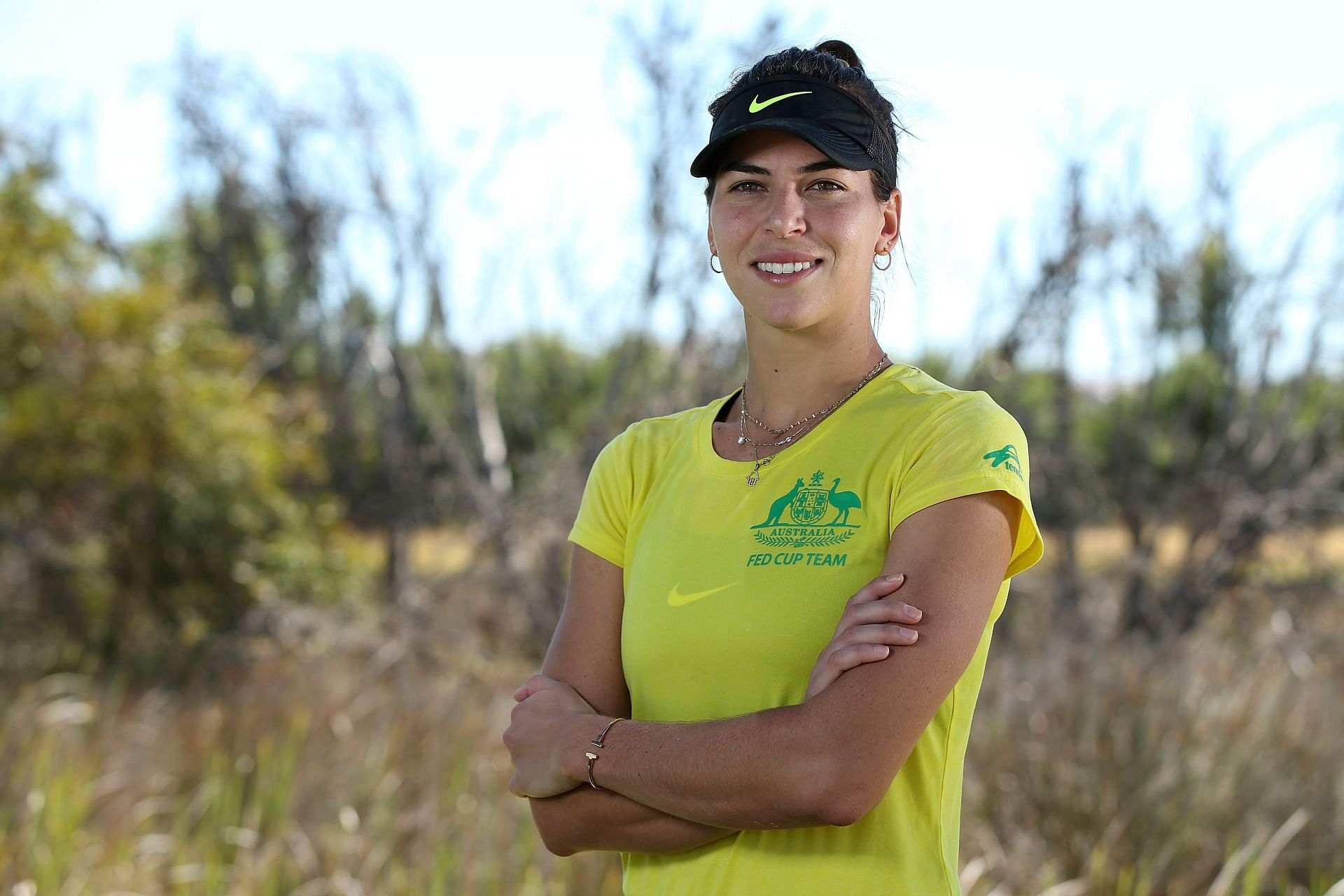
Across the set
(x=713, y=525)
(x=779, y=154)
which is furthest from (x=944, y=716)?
(x=779, y=154)

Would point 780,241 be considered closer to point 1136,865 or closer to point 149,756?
point 1136,865

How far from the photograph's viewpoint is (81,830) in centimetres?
461

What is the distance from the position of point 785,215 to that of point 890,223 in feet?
0.84

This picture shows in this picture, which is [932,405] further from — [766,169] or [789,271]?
[766,169]

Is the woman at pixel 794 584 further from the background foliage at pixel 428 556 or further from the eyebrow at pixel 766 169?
the background foliage at pixel 428 556

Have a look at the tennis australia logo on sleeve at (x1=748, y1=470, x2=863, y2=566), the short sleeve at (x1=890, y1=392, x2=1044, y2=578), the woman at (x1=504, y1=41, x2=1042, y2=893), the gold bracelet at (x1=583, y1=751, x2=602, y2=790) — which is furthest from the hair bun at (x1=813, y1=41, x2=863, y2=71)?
the gold bracelet at (x1=583, y1=751, x2=602, y2=790)

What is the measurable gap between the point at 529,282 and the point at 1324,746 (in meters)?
5.98

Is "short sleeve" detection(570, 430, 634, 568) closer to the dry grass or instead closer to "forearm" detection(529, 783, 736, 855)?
"forearm" detection(529, 783, 736, 855)

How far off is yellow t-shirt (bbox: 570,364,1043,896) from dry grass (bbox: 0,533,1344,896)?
7.02 feet

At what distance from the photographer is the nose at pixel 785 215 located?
6.44ft

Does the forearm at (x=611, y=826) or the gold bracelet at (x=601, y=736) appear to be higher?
the gold bracelet at (x=601, y=736)

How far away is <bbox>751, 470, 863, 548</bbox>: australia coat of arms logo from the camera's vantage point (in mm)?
1881

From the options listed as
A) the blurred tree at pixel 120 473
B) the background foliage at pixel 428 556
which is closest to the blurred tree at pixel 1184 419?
the background foliage at pixel 428 556

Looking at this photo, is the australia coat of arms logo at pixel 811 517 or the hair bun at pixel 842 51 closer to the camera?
the australia coat of arms logo at pixel 811 517
